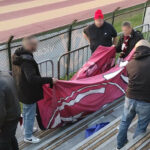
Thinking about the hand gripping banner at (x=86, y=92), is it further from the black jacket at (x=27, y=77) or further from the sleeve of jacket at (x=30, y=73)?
the sleeve of jacket at (x=30, y=73)

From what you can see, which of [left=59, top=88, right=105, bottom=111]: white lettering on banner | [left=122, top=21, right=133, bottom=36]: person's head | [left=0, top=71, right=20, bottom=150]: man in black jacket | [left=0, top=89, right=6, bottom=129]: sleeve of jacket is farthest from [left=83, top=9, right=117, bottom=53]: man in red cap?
[left=0, top=89, right=6, bottom=129]: sleeve of jacket

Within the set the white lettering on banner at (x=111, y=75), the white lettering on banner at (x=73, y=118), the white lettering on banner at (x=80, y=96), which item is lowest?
the white lettering on banner at (x=73, y=118)

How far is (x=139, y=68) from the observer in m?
3.57

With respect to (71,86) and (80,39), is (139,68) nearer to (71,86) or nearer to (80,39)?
(71,86)

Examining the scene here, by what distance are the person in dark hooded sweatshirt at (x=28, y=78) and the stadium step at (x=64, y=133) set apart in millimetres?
438

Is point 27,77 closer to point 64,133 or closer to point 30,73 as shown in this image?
point 30,73

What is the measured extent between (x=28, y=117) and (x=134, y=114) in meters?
1.76

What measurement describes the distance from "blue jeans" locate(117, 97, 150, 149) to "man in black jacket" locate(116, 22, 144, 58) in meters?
1.85

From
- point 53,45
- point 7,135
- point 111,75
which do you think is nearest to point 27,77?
point 7,135

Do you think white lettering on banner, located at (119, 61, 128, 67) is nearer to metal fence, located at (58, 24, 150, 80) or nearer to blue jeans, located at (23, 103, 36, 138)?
metal fence, located at (58, 24, 150, 80)

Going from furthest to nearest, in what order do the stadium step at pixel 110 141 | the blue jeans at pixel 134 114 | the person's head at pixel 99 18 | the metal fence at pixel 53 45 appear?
the metal fence at pixel 53 45, the person's head at pixel 99 18, the blue jeans at pixel 134 114, the stadium step at pixel 110 141

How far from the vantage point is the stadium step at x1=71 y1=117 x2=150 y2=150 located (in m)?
3.67

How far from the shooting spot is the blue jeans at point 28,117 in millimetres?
4359

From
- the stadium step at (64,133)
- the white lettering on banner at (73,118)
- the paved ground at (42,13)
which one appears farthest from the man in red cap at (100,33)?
the paved ground at (42,13)
